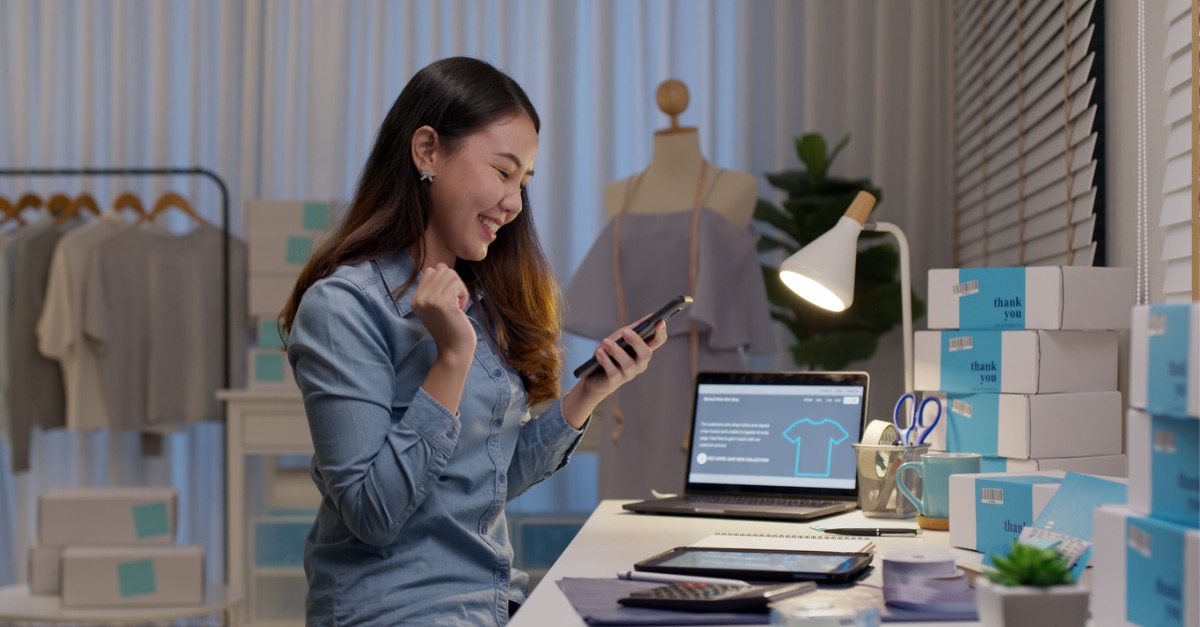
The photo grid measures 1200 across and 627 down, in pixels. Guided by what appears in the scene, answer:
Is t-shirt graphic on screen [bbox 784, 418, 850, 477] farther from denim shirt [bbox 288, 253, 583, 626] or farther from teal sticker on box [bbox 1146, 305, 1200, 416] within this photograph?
teal sticker on box [bbox 1146, 305, 1200, 416]

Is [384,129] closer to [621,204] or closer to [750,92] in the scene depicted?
[621,204]

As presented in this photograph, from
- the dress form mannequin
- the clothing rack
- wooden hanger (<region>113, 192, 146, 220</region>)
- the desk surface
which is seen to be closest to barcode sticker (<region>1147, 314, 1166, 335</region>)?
the desk surface

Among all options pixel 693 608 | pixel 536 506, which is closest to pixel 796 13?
pixel 536 506

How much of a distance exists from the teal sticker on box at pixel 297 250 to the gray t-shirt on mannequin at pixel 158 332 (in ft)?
1.21

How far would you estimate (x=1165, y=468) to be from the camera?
3.02 ft

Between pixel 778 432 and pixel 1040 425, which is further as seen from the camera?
pixel 778 432

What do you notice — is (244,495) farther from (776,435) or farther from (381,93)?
(776,435)

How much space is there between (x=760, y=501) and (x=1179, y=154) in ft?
2.74

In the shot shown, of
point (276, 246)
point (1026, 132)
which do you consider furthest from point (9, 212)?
point (1026, 132)

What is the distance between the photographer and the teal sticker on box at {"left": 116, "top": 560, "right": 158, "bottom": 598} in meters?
3.15

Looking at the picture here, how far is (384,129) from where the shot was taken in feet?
5.04

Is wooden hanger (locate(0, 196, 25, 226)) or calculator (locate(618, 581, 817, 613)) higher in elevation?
wooden hanger (locate(0, 196, 25, 226))

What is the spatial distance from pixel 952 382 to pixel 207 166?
3.16m

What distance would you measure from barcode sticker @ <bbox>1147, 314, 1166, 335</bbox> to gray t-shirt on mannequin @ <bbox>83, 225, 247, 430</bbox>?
338cm
